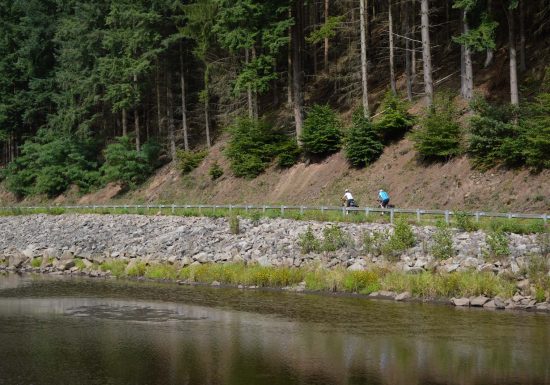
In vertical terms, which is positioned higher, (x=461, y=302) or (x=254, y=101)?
(x=254, y=101)

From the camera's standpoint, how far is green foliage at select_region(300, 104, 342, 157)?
39531 mm

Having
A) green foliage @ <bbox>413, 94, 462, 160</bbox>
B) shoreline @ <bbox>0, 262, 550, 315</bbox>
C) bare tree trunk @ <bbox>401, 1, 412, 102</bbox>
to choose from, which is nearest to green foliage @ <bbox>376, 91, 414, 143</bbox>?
green foliage @ <bbox>413, 94, 462, 160</bbox>

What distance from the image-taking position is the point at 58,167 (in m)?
61.8

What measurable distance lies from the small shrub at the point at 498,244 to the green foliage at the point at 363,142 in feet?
47.4

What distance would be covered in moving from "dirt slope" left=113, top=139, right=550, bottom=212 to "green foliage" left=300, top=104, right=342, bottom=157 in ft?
2.92

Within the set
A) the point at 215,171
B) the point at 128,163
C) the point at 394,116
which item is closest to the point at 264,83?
the point at 215,171

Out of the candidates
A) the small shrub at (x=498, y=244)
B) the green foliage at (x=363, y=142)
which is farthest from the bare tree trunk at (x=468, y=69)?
the small shrub at (x=498, y=244)

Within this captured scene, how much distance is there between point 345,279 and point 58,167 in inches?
1769

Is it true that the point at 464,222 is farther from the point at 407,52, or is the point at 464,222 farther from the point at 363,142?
the point at 407,52

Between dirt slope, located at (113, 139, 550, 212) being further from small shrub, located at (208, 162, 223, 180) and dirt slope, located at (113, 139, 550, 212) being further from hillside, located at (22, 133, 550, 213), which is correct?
small shrub, located at (208, 162, 223, 180)

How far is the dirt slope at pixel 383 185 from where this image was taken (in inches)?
1099

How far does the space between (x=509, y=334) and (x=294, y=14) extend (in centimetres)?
3369

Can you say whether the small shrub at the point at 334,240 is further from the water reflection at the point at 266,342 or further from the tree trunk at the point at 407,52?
the tree trunk at the point at 407,52

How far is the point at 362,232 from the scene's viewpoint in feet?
88.9
